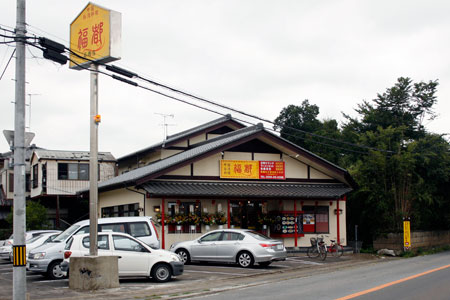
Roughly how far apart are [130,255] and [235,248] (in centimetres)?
563

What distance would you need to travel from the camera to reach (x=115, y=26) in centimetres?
1598

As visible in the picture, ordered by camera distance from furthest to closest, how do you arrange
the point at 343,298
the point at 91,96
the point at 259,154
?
the point at 259,154, the point at 91,96, the point at 343,298

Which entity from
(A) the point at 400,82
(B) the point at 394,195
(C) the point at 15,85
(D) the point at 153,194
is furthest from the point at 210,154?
(A) the point at 400,82

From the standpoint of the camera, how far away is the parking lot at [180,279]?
1505 cm

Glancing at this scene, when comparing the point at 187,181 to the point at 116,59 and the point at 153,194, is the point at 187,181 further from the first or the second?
the point at 116,59

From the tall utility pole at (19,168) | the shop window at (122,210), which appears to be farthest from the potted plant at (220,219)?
the tall utility pole at (19,168)

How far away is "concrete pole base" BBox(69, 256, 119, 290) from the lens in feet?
48.8

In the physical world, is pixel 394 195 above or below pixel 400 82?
below

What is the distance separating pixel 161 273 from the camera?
1692 cm

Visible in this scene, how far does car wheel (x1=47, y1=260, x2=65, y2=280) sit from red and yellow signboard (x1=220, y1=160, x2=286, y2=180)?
1093 centimetres

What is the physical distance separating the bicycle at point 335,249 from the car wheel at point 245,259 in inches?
262

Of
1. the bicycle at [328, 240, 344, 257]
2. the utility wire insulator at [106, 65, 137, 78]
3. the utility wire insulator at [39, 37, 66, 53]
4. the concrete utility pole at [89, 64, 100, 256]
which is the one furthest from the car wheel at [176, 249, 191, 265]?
the utility wire insulator at [39, 37, 66, 53]

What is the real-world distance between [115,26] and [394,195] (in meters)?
18.5

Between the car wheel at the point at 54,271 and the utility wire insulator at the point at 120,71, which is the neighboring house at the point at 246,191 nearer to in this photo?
the car wheel at the point at 54,271
